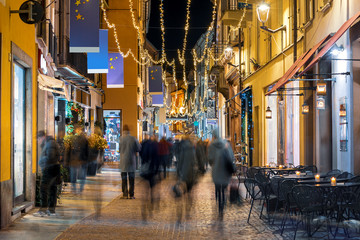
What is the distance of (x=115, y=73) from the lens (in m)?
27.4

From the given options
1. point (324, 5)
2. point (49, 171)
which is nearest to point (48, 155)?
point (49, 171)

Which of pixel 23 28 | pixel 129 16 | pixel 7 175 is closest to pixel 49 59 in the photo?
pixel 23 28

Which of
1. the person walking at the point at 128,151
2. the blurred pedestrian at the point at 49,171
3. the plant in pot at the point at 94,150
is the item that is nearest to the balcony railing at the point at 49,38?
the person walking at the point at 128,151

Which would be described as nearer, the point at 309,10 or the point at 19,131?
the point at 19,131

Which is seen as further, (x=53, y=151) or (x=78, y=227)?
(x=53, y=151)

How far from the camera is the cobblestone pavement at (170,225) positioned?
9.97 metres

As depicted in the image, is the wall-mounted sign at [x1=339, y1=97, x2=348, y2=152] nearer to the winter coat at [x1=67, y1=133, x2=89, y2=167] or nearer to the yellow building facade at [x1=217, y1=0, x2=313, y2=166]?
the yellow building facade at [x1=217, y1=0, x2=313, y2=166]

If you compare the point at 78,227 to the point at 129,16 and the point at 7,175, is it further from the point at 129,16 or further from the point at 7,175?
the point at 129,16

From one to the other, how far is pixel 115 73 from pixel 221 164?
1571cm

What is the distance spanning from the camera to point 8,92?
11258mm

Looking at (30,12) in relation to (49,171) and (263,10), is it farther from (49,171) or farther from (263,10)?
(263,10)

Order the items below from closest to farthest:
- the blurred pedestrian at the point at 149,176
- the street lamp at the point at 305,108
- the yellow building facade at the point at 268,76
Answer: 1. the blurred pedestrian at the point at 149,176
2. the street lamp at the point at 305,108
3. the yellow building facade at the point at 268,76

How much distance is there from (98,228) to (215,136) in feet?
12.6

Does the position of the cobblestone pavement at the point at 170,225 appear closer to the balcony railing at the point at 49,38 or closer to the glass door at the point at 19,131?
the glass door at the point at 19,131
